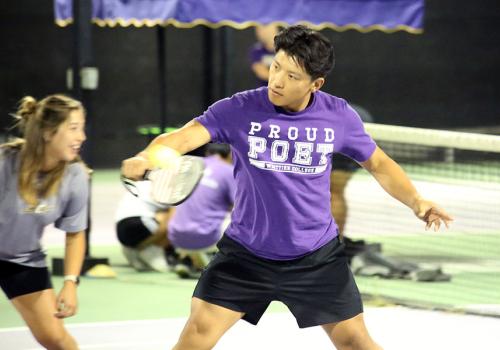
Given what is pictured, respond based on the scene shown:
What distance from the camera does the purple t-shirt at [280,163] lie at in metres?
4.93

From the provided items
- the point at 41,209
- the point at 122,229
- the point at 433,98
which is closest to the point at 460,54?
the point at 433,98

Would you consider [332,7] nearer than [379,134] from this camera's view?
No

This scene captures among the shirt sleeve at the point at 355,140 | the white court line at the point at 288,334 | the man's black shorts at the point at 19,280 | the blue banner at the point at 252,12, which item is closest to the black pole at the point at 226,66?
the blue banner at the point at 252,12

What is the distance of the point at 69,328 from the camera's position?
25.1 feet

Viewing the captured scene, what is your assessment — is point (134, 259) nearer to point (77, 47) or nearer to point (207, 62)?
point (77, 47)

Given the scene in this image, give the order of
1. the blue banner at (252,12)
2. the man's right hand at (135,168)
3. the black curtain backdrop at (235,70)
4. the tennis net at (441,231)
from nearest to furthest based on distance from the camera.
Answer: the man's right hand at (135,168)
the tennis net at (441,231)
the blue banner at (252,12)
the black curtain backdrop at (235,70)

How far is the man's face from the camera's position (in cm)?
489

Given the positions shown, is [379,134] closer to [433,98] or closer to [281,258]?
[281,258]

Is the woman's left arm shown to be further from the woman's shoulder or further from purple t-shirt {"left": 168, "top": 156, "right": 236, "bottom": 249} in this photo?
purple t-shirt {"left": 168, "top": 156, "right": 236, "bottom": 249}

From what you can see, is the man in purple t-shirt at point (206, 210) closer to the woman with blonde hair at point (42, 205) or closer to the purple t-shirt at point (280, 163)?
the woman with blonde hair at point (42, 205)

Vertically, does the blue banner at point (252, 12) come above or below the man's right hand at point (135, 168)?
above

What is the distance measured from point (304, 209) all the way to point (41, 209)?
120cm

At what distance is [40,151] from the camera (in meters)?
5.37

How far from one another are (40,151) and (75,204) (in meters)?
0.30
